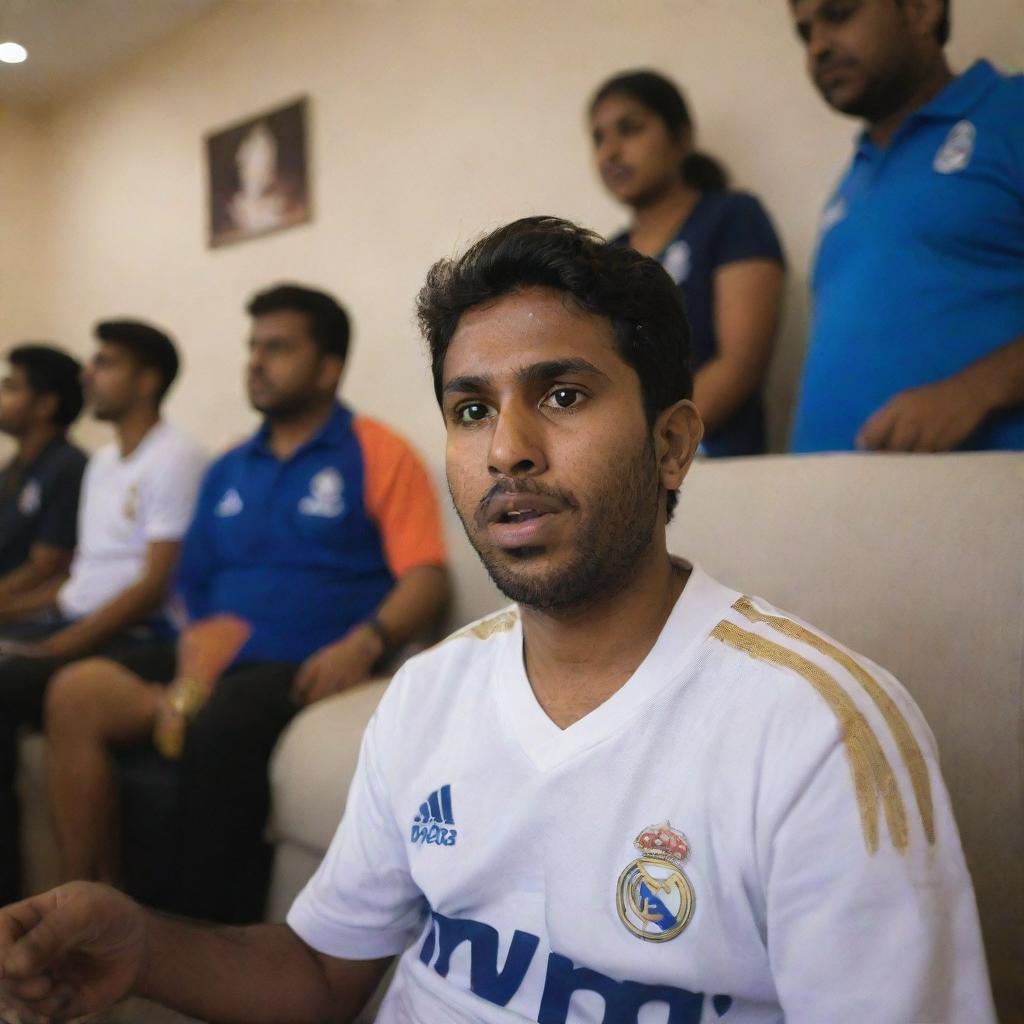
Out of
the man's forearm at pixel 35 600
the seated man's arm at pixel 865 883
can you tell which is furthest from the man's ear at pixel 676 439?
the man's forearm at pixel 35 600

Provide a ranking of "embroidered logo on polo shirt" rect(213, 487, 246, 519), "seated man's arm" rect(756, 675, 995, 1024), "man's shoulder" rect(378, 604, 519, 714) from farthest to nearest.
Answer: "embroidered logo on polo shirt" rect(213, 487, 246, 519), "man's shoulder" rect(378, 604, 519, 714), "seated man's arm" rect(756, 675, 995, 1024)

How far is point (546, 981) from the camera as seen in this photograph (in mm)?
584

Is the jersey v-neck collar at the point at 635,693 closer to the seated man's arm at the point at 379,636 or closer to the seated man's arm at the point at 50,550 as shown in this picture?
the seated man's arm at the point at 379,636

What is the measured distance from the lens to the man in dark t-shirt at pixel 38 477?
63.7 inches

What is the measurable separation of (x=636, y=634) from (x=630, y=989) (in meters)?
0.24

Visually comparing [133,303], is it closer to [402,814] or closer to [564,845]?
[402,814]

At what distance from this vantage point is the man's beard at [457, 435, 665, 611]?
1.99 feet

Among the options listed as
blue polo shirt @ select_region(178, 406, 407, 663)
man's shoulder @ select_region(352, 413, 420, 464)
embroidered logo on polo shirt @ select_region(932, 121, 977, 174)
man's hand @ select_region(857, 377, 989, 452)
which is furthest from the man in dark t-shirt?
embroidered logo on polo shirt @ select_region(932, 121, 977, 174)

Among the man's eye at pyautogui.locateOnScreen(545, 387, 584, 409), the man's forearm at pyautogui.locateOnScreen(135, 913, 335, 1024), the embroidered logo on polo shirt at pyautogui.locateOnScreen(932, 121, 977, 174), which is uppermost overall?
the embroidered logo on polo shirt at pyautogui.locateOnScreen(932, 121, 977, 174)

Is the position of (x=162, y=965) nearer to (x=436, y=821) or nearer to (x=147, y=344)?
(x=436, y=821)

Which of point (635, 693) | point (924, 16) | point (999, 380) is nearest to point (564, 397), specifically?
point (635, 693)

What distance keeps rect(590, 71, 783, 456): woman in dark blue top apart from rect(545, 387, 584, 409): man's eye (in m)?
0.81

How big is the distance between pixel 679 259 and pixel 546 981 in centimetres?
115

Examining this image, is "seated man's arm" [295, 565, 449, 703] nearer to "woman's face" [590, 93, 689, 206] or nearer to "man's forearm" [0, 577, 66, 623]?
"man's forearm" [0, 577, 66, 623]
